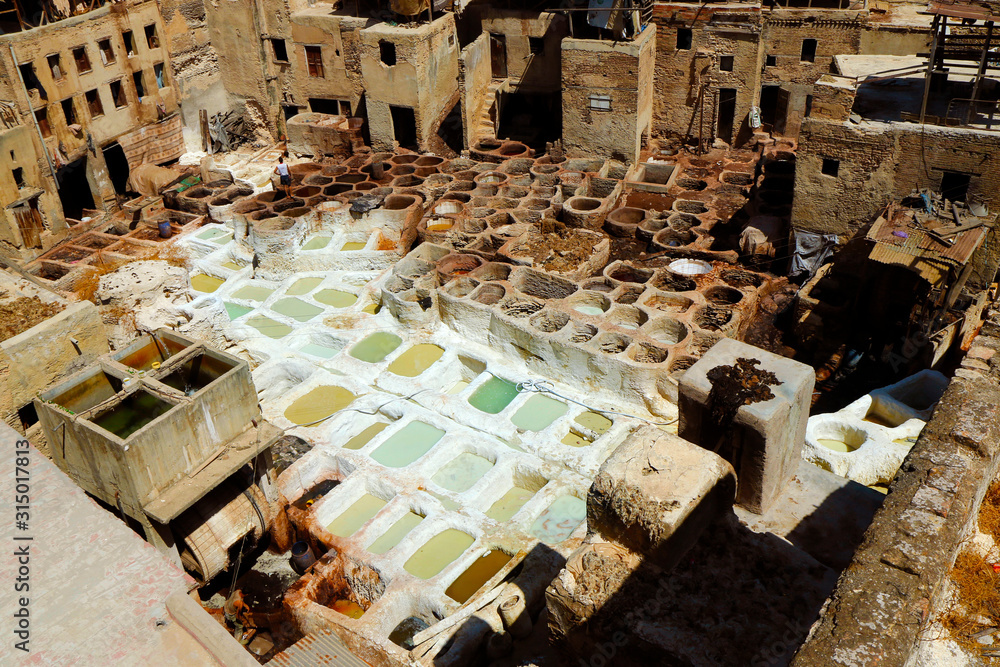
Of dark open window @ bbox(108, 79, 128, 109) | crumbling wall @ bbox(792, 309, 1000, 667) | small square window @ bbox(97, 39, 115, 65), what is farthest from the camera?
dark open window @ bbox(108, 79, 128, 109)

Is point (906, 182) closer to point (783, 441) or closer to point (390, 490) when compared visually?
point (783, 441)

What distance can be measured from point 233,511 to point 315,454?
2190 millimetres

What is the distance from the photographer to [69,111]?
1144 inches

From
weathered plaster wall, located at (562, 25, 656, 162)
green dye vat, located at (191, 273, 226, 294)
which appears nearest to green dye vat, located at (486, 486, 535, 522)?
green dye vat, located at (191, 273, 226, 294)

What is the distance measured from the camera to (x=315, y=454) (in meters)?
17.0

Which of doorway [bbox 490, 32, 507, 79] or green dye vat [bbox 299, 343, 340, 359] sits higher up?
doorway [bbox 490, 32, 507, 79]

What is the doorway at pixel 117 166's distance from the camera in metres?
30.8

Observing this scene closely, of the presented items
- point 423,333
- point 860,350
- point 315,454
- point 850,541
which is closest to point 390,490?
point 315,454

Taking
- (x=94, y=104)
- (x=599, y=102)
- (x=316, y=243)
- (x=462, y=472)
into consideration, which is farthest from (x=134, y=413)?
(x=94, y=104)

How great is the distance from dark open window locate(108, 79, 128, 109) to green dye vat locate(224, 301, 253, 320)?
12.9 m

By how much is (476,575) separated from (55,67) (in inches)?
941

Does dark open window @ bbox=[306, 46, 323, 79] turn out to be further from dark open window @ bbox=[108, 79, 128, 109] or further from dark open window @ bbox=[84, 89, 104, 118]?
dark open window @ bbox=[84, 89, 104, 118]

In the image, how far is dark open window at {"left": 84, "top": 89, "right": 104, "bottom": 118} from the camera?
29606 millimetres

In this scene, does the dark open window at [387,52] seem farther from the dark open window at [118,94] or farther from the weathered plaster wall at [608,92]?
the dark open window at [118,94]
